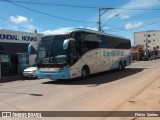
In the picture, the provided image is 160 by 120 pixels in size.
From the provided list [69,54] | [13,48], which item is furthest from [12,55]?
[69,54]

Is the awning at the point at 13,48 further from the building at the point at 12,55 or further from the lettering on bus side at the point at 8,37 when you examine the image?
the lettering on bus side at the point at 8,37

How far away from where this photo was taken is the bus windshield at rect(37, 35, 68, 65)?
16.8 meters

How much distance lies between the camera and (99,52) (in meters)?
21.3

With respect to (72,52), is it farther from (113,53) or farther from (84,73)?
(113,53)

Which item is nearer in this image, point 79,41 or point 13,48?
point 79,41

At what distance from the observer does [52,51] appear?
1697 cm

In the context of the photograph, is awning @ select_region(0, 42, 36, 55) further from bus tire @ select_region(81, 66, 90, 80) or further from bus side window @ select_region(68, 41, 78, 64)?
bus side window @ select_region(68, 41, 78, 64)

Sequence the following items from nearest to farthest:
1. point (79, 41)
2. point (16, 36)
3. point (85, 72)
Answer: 1. point (79, 41)
2. point (85, 72)
3. point (16, 36)

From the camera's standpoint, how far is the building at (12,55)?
2555cm

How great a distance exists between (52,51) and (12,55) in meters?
11.2

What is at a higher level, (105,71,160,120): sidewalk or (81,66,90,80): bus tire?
(81,66,90,80): bus tire

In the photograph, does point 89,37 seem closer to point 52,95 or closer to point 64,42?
point 64,42

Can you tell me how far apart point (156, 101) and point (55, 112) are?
374cm

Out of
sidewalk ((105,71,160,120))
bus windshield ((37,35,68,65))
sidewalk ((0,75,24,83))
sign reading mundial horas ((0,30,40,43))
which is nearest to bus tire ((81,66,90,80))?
bus windshield ((37,35,68,65))
